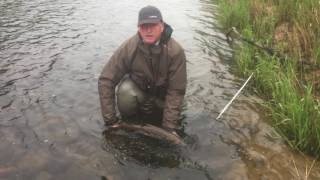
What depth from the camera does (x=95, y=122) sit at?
20.5 feet

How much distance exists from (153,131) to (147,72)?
2.79ft

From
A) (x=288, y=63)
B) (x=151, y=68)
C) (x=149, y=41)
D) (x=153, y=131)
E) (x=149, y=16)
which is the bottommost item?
(x=153, y=131)

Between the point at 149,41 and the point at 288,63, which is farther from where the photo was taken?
the point at 288,63

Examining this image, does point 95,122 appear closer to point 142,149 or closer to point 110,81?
point 110,81

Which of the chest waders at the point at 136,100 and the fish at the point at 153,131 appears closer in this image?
the fish at the point at 153,131

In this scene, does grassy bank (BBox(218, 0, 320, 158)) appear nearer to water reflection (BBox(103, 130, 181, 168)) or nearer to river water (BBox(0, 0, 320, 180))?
river water (BBox(0, 0, 320, 180))

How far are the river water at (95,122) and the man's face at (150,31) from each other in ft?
4.61

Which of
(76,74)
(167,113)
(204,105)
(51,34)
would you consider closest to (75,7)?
(51,34)

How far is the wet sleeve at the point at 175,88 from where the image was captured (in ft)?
18.3

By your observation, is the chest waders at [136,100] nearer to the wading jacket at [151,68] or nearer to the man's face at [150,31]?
the wading jacket at [151,68]

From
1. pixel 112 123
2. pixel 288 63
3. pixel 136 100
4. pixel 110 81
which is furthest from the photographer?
pixel 288 63

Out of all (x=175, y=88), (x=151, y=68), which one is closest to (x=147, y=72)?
(x=151, y=68)

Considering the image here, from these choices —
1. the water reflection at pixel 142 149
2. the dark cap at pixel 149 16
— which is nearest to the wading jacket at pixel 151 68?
the water reflection at pixel 142 149

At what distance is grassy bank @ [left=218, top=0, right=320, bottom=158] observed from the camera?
5207 millimetres
